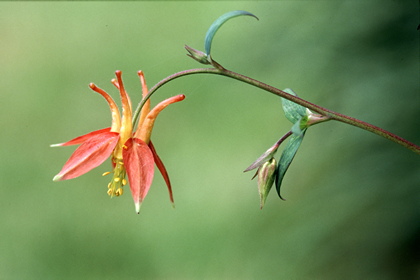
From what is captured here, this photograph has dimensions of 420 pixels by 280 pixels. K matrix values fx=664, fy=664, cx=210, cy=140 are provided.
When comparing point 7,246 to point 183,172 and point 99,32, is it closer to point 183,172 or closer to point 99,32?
point 183,172

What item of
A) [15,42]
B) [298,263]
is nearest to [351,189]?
[298,263]

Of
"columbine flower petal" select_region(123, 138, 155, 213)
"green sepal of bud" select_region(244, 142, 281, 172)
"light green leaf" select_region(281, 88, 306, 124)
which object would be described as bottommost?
"green sepal of bud" select_region(244, 142, 281, 172)

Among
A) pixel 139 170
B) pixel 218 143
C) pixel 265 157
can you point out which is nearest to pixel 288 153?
pixel 265 157

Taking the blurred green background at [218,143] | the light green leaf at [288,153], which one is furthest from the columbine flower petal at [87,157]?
the blurred green background at [218,143]

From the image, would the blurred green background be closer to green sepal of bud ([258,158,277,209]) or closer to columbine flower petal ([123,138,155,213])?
green sepal of bud ([258,158,277,209])

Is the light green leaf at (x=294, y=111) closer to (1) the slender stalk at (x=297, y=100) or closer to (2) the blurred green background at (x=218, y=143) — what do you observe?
(1) the slender stalk at (x=297, y=100)

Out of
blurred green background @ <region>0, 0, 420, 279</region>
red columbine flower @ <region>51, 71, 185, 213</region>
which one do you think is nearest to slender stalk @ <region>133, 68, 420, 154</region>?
red columbine flower @ <region>51, 71, 185, 213</region>

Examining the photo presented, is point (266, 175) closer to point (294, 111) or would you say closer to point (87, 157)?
point (294, 111)
